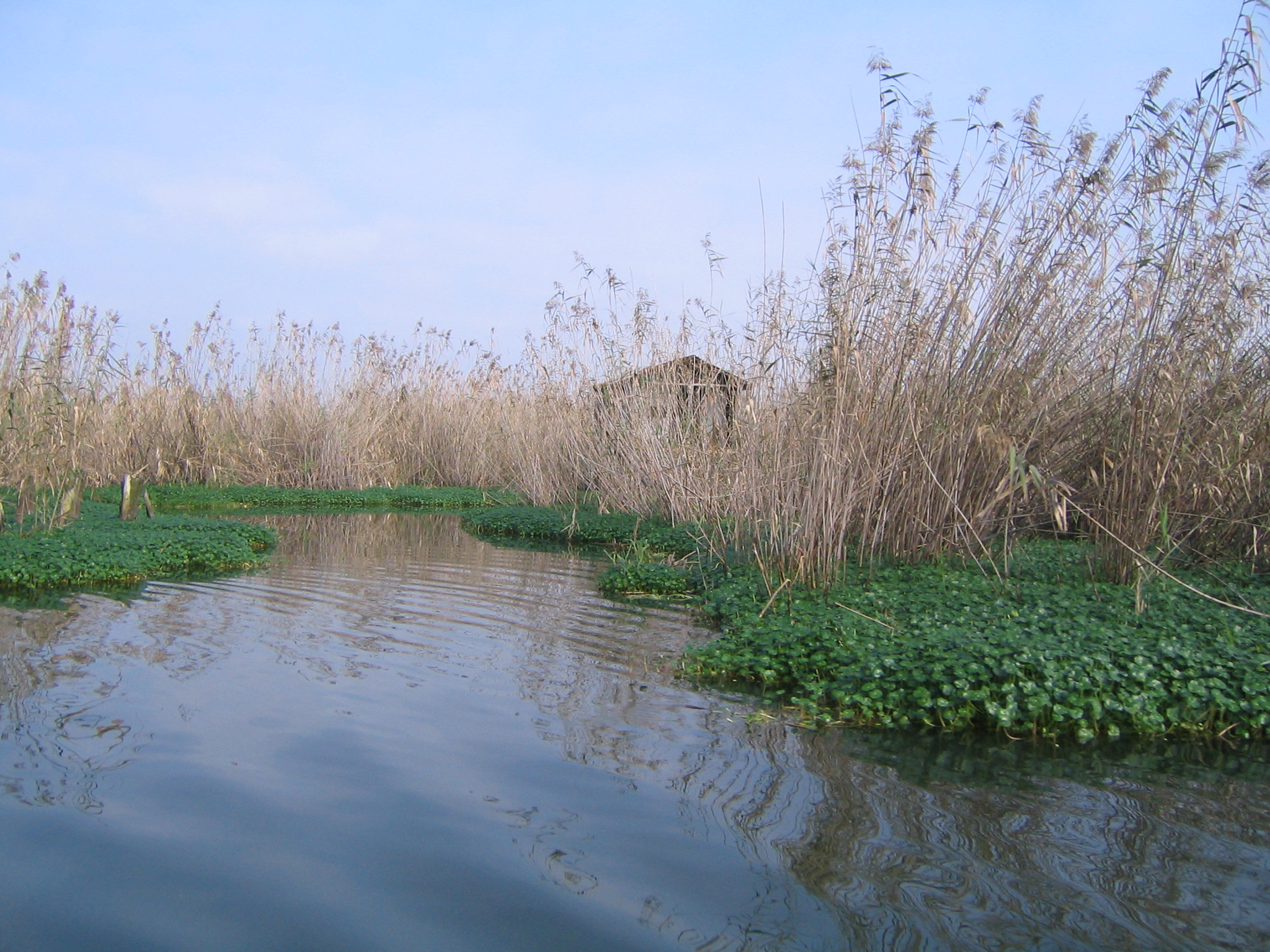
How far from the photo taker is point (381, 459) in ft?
59.0

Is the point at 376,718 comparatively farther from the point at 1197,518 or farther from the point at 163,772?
the point at 1197,518

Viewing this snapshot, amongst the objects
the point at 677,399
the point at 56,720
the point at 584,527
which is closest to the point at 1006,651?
the point at 56,720

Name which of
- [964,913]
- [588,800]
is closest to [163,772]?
[588,800]

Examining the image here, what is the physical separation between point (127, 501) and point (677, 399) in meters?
6.12

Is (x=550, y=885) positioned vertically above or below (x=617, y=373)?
below

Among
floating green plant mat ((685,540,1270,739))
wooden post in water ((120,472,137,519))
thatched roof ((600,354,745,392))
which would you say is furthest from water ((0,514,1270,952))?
wooden post in water ((120,472,137,519))

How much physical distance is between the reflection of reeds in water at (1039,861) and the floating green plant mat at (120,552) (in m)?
5.96

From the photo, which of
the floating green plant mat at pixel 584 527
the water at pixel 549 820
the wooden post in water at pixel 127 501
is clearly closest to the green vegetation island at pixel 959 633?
the water at pixel 549 820

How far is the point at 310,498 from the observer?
50.9 ft

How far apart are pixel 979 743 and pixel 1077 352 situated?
10.1ft

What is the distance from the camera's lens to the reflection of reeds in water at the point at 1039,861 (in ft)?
8.50

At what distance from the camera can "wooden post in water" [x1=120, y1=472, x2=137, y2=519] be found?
34.4ft

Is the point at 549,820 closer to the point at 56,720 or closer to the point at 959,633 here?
the point at 56,720

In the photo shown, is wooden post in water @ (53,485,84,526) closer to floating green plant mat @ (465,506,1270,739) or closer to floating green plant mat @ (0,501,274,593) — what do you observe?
floating green plant mat @ (0,501,274,593)
